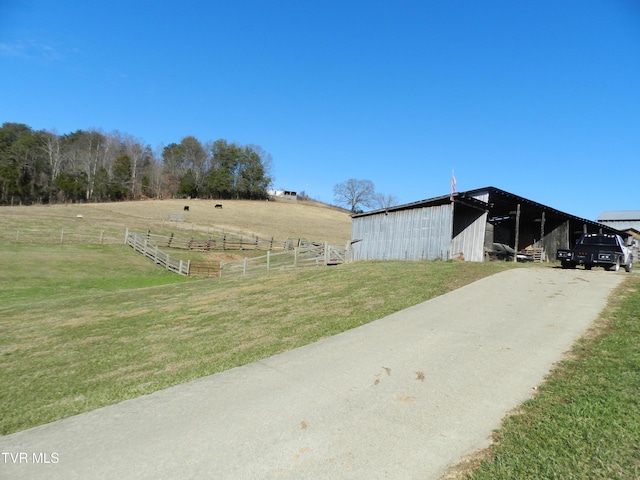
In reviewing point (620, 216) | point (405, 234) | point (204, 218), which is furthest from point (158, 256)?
point (620, 216)

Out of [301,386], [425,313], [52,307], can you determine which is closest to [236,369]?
[301,386]

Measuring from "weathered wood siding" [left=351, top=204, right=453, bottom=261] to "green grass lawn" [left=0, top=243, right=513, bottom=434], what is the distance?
557 centimetres

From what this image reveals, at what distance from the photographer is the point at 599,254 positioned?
595 inches

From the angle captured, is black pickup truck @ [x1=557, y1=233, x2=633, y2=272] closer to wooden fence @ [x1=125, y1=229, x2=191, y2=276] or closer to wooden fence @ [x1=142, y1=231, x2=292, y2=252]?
wooden fence @ [x1=125, y1=229, x2=191, y2=276]

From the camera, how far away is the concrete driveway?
3.36 meters

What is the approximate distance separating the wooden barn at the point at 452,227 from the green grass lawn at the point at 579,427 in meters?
14.8

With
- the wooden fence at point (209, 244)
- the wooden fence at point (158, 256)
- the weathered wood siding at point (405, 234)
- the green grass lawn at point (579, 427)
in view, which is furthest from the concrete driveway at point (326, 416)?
the wooden fence at point (209, 244)

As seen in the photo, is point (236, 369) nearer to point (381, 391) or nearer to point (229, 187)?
point (381, 391)

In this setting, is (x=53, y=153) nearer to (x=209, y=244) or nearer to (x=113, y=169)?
(x=113, y=169)

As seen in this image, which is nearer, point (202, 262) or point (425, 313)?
point (425, 313)

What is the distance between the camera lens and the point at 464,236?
2095cm

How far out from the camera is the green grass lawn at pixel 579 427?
2981mm

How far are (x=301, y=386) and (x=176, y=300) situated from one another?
9.97 metres

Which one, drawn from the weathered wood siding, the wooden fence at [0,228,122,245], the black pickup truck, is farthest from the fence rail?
the black pickup truck
